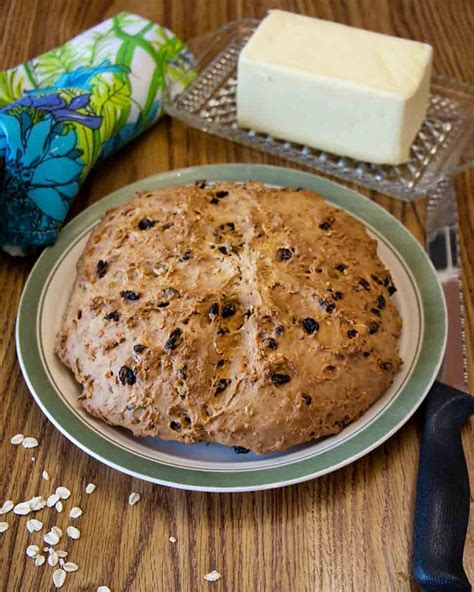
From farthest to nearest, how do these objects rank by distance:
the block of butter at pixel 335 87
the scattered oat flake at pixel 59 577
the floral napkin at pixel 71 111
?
the block of butter at pixel 335 87 < the floral napkin at pixel 71 111 < the scattered oat flake at pixel 59 577

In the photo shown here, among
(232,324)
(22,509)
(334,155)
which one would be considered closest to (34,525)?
(22,509)

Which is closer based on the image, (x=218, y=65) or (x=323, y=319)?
(x=323, y=319)

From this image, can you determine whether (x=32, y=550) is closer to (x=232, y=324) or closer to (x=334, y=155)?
(x=232, y=324)

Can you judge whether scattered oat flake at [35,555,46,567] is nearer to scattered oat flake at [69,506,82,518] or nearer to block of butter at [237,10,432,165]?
scattered oat flake at [69,506,82,518]

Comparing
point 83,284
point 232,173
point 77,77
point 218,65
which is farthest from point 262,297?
point 218,65

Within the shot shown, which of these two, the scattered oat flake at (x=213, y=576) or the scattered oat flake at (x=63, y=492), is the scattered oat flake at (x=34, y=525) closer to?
the scattered oat flake at (x=63, y=492)

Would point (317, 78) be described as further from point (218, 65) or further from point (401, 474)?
point (401, 474)

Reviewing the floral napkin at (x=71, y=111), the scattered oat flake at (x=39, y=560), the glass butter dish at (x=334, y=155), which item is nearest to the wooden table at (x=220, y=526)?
the scattered oat flake at (x=39, y=560)
